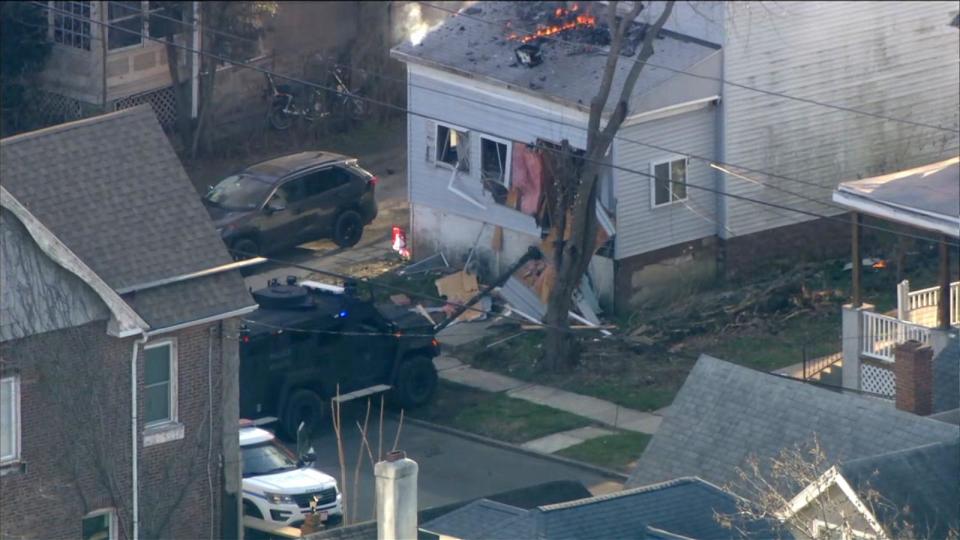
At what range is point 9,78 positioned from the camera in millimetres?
42656

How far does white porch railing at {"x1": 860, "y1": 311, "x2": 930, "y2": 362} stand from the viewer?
2861 cm

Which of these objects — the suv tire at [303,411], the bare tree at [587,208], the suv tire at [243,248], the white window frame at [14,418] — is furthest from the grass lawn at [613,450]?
the white window frame at [14,418]

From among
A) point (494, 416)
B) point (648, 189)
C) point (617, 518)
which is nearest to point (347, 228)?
point (648, 189)

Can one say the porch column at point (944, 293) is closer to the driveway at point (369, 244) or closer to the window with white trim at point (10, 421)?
the window with white trim at point (10, 421)

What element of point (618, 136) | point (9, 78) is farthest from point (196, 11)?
point (618, 136)

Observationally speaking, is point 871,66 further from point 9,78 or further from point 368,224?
point 9,78

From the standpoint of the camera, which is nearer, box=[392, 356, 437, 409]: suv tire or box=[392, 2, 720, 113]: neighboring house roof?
box=[392, 356, 437, 409]: suv tire

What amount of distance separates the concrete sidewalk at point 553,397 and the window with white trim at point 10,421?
31.7ft

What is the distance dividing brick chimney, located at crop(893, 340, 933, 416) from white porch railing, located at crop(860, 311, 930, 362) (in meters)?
2.79

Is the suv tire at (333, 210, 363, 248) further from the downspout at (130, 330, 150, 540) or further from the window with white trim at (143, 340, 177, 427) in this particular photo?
the downspout at (130, 330, 150, 540)

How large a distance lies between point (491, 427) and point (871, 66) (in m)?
11.3

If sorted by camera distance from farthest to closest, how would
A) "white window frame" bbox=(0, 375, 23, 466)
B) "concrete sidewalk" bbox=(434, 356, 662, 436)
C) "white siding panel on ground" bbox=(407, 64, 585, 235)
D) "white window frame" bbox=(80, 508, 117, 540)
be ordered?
1. "white siding panel on ground" bbox=(407, 64, 585, 235)
2. "concrete sidewalk" bbox=(434, 356, 662, 436)
3. "white window frame" bbox=(80, 508, 117, 540)
4. "white window frame" bbox=(0, 375, 23, 466)

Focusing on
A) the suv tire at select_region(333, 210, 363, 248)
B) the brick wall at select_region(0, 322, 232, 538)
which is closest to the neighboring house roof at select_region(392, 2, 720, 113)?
the suv tire at select_region(333, 210, 363, 248)

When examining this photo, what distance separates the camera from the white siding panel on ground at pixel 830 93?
36375 millimetres
